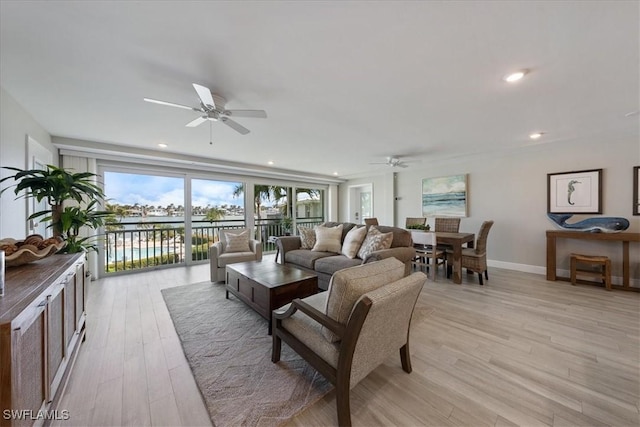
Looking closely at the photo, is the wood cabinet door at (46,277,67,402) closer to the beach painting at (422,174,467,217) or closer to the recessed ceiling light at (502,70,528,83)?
the recessed ceiling light at (502,70,528,83)

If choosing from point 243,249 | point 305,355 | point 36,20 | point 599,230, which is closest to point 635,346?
point 599,230

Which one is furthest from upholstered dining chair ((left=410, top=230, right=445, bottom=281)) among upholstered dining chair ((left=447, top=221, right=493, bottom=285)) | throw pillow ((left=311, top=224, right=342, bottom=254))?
throw pillow ((left=311, top=224, right=342, bottom=254))

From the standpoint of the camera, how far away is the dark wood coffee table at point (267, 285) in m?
2.41

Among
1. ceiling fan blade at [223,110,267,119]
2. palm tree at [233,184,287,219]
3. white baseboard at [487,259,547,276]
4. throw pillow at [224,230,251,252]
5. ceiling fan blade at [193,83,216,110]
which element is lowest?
white baseboard at [487,259,547,276]

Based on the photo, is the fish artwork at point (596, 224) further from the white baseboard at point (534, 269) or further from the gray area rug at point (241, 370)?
the gray area rug at point (241, 370)

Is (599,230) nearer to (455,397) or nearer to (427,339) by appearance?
(427,339)

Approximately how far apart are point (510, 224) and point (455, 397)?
445 centimetres

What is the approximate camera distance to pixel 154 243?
5043mm

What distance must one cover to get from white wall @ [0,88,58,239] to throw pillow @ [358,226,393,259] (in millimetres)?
3656

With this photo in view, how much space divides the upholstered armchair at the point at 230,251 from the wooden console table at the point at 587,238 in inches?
198

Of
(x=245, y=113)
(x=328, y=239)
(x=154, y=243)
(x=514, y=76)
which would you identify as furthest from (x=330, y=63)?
(x=154, y=243)

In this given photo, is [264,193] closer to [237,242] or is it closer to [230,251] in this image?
[237,242]

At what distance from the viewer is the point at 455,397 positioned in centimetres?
154

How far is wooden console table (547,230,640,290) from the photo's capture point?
11.3 ft
